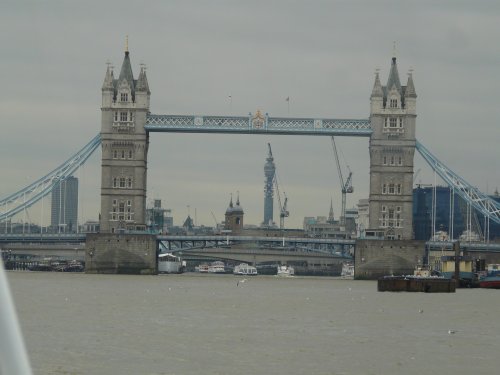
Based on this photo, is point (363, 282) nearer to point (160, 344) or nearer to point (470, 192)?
point (470, 192)

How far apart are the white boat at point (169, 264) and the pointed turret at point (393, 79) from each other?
149 ft

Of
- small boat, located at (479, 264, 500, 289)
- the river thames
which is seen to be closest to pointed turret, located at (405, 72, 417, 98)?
small boat, located at (479, 264, 500, 289)

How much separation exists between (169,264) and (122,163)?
41382 millimetres

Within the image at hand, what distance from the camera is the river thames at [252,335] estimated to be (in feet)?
107

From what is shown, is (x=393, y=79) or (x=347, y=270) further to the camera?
(x=347, y=270)

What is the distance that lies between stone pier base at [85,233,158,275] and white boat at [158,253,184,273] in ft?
126

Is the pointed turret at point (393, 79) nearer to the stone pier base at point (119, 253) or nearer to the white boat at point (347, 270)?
the stone pier base at point (119, 253)

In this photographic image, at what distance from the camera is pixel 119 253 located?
133 meters

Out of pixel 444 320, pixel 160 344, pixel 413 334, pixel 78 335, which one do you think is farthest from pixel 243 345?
pixel 444 320

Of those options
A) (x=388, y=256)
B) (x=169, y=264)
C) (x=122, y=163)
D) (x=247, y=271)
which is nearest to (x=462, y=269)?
(x=388, y=256)

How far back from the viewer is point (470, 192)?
142 metres

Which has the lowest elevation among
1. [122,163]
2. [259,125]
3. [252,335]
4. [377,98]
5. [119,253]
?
[252,335]

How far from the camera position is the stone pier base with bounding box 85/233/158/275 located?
133625 mm

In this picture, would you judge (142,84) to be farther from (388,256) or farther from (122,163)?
(388,256)
